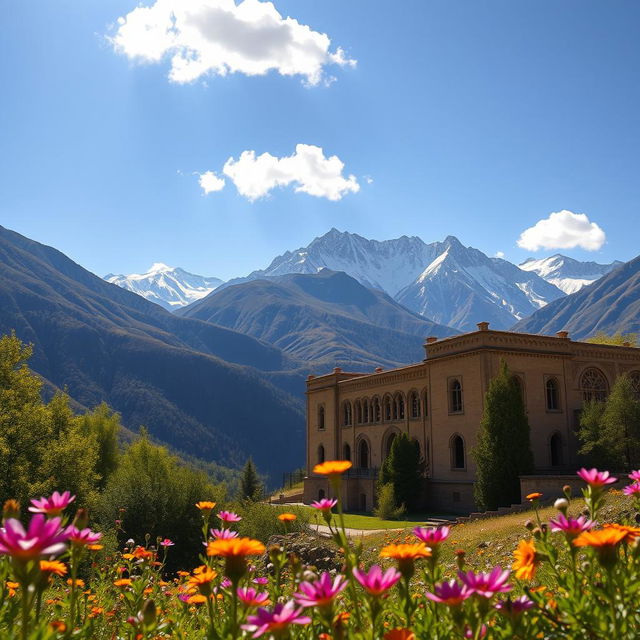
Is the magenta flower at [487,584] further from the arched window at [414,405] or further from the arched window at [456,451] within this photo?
the arched window at [414,405]

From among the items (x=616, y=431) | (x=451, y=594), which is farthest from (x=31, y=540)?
(x=616, y=431)

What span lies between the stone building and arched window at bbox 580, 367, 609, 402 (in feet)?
0.20

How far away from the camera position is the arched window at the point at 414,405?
39875 millimetres

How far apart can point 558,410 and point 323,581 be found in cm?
3585

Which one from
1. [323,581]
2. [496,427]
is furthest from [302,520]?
[323,581]

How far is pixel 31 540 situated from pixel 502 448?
29.4m

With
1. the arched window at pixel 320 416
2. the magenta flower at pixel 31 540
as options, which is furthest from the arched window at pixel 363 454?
the magenta flower at pixel 31 540

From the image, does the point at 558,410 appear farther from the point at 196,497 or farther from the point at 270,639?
the point at 270,639

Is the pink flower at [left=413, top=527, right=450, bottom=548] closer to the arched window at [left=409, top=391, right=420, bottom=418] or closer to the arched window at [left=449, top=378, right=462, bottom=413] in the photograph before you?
the arched window at [left=449, top=378, right=462, bottom=413]

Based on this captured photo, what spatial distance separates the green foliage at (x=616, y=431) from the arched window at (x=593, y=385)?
16.7 ft

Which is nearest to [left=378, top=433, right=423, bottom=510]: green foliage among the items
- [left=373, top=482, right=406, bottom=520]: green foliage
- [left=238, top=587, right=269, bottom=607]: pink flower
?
[left=373, top=482, right=406, bottom=520]: green foliage

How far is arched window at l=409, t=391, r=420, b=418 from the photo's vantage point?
1570 inches

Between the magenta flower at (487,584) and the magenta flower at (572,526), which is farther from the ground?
the magenta flower at (572,526)

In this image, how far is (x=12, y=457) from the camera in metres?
24.3
